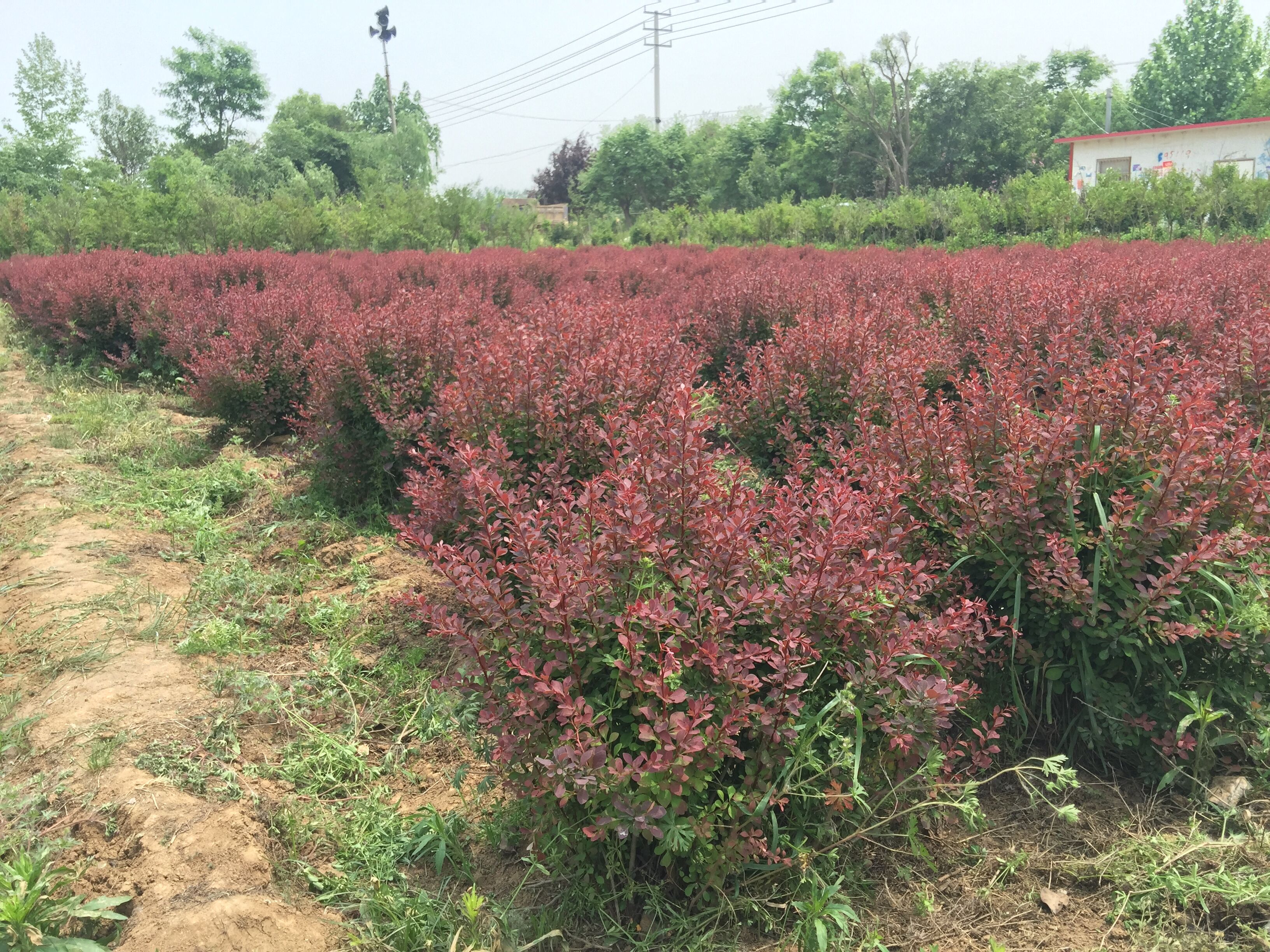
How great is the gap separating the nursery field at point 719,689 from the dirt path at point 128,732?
0.05ft

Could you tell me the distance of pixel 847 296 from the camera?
659 centimetres

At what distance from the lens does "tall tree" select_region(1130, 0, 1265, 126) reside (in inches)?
1892

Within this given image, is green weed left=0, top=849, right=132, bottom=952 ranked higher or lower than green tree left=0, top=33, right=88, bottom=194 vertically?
lower

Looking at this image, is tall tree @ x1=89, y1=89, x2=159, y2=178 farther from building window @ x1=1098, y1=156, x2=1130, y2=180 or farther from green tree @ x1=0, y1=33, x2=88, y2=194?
building window @ x1=1098, y1=156, x2=1130, y2=180

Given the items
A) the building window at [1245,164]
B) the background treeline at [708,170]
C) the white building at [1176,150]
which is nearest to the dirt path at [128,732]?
the background treeline at [708,170]

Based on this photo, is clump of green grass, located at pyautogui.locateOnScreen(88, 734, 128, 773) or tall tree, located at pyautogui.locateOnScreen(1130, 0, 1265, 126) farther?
tall tree, located at pyautogui.locateOnScreen(1130, 0, 1265, 126)

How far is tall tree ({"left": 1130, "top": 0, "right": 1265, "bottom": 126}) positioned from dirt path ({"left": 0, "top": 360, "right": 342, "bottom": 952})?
60.4 m

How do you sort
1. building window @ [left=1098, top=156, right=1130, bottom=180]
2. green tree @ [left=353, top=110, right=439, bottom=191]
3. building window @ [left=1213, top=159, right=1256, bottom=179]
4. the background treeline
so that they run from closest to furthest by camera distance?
1. the background treeline
2. building window @ [left=1213, top=159, right=1256, bottom=179]
3. building window @ [left=1098, top=156, right=1130, bottom=180]
4. green tree @ [left=353, top=110, right=439, bottom=191]

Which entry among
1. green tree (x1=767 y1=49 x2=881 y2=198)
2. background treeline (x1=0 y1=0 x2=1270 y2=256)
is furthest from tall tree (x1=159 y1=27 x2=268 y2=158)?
green tree (x1=767 y1=49 x2=881 y2=198)

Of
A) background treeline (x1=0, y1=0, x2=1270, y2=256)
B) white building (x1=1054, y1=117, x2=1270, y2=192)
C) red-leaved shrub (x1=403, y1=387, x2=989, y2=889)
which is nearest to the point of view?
red-leaved shrub (x1=403, y1=387, x2=989, y2=889)

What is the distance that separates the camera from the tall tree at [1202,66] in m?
48.1

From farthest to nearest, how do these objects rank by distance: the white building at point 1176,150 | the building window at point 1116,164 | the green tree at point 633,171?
the green tree at point 633,171, the building window at point 1116,164, the white building at point 1176,150

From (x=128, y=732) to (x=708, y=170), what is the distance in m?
47.4

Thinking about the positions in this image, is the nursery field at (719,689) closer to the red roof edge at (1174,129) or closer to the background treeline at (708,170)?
the background treeline at (708,170)
